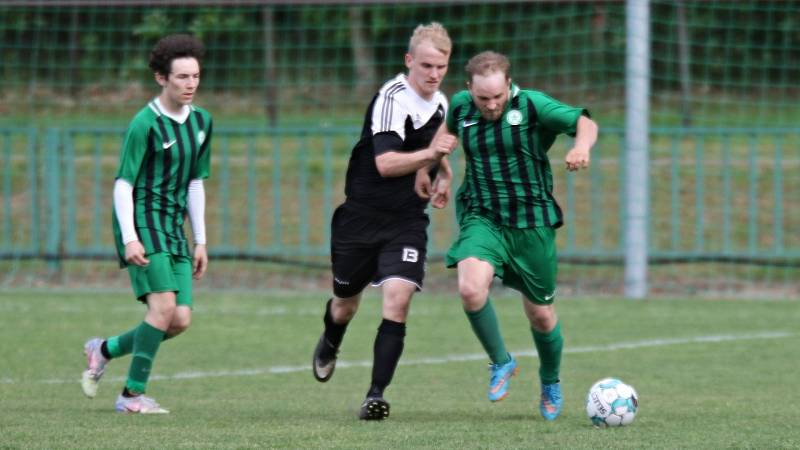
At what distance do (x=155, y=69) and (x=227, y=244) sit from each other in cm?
763

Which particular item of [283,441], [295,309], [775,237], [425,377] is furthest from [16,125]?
[283,441]

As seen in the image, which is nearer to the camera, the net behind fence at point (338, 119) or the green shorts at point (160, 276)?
the green shorts at point (160, 276)

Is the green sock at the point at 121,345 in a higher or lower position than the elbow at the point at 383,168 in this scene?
lower

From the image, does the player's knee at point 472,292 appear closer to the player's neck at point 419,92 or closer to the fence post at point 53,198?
the player's neck at point 419,92

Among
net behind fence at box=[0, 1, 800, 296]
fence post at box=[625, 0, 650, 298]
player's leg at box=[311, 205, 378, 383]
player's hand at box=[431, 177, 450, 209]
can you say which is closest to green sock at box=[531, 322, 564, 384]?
player's hand at box=[431, 177, 450, 209]

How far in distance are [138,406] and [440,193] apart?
1.67 meters

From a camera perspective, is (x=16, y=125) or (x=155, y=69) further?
(x=16, y=125)

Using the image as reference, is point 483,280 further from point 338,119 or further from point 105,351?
point 338,119

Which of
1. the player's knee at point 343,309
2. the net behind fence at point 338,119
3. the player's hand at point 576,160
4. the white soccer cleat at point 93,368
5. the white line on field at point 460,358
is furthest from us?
the net behind fence at point 338,119

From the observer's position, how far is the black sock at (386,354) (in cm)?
610

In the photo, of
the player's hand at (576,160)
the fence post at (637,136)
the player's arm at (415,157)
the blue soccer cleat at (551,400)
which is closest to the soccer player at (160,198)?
the player's arm at (415,157)

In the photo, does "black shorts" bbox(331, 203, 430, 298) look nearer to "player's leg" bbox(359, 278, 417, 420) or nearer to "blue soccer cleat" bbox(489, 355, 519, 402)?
"player's leg" bbox(359, 278, 417, 420)

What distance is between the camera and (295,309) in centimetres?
1136

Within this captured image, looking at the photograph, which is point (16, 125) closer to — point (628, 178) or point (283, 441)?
point (628, 178)
